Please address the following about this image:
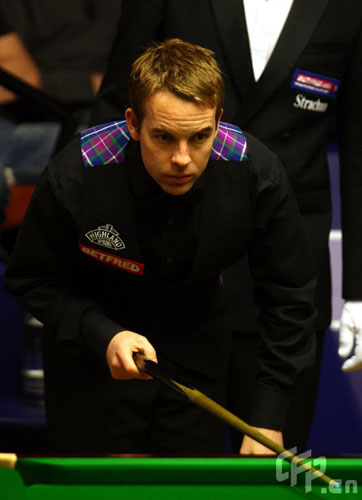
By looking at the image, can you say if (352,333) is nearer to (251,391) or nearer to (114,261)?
(251,391)

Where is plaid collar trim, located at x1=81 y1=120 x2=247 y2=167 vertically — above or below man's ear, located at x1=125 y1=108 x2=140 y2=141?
below

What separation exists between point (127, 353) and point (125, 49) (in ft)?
2.59

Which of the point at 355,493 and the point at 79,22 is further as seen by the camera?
the point at 79,22

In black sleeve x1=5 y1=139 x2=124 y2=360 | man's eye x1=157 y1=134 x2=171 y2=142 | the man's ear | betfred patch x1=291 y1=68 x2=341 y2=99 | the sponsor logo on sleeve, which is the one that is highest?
betfred patch x1=291 y1=68 x2=341 y2=99

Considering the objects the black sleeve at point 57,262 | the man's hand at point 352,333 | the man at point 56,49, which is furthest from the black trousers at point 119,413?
the man at point 56,49

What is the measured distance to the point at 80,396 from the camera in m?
1.92

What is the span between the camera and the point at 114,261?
183cm

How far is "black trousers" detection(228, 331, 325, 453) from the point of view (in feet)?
6.86

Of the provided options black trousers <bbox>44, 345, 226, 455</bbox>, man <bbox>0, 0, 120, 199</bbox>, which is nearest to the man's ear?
black trousers <bbox>44, 345, 226, 455</bbox>

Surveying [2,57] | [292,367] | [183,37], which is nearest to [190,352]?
[292,367]

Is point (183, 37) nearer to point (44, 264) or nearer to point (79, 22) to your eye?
point (44, 264)

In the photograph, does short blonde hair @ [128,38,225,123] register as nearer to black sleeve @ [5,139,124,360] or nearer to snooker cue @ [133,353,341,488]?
black sleeve @ [5,139,124,360]

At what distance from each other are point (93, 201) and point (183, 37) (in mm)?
473

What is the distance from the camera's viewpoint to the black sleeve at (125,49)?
2.02 meters
